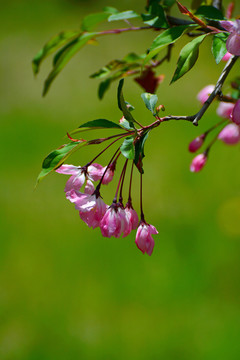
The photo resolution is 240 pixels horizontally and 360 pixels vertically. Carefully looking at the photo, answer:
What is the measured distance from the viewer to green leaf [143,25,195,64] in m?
0.56

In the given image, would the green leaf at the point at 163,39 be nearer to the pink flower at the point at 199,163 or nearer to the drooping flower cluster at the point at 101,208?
the drooping flower cluster at the point at 101,208

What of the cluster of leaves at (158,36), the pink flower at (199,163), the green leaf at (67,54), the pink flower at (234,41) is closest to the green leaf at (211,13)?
the cluster of leaves at (158,36)

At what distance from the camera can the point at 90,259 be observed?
212 cm

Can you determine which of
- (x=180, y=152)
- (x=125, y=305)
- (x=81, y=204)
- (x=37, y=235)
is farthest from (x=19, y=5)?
(x=81, y=204)

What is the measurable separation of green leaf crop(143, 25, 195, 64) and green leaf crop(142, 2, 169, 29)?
0.10 metres

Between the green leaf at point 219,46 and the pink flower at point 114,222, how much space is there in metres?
0.18


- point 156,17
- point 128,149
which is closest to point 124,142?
point 128,149

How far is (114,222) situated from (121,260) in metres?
1.55

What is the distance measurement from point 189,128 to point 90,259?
103 cm

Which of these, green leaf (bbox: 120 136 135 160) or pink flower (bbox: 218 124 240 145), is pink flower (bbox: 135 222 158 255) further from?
pink flower (bbox: 218 124 240 145)

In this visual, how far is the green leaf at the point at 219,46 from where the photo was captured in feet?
1.79

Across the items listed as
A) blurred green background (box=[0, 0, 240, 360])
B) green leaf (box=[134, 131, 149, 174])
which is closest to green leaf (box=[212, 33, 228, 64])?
green leaf (box=[134, 131, 149, 174])

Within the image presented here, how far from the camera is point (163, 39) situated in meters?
0.57

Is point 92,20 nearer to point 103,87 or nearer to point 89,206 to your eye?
point 103,87
